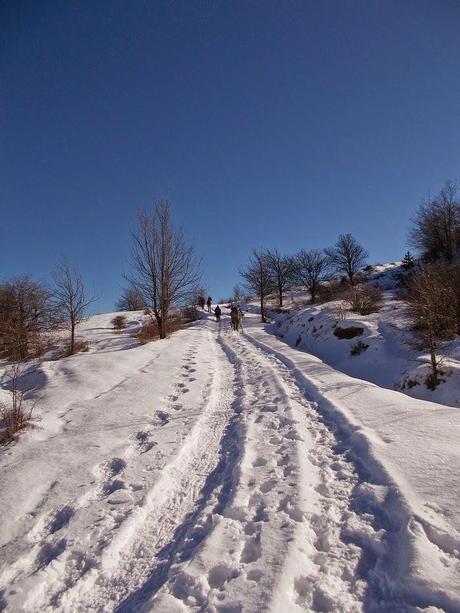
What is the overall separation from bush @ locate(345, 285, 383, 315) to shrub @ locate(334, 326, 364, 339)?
135 inches

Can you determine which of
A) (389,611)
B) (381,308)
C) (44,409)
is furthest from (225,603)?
(381,308)

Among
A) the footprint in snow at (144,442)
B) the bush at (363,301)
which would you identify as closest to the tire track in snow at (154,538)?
the footprint in snow at (144,442)

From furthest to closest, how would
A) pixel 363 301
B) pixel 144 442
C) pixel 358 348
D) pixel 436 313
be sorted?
1. pixel 363 301
2. pixel 358 348
3. pixel 436 313
4. pixel 144 442

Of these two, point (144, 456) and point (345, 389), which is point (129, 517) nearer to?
point (144, 456)

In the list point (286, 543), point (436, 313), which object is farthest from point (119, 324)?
point (286, 543)

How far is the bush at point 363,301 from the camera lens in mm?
15117

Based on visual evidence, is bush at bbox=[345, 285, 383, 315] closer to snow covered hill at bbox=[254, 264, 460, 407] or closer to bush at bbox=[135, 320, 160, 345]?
snow covered hill at bbox=[254, 264, 460, 407]

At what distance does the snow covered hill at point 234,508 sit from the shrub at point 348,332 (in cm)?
610

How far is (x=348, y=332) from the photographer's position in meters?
11.8

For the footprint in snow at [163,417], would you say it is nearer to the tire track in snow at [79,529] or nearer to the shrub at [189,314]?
the tire track in snow at [79,529]

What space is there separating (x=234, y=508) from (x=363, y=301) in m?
14.5

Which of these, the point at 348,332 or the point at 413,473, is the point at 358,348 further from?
the point at 413,473

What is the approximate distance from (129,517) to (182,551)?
0.63 meters

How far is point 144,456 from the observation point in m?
3.81
